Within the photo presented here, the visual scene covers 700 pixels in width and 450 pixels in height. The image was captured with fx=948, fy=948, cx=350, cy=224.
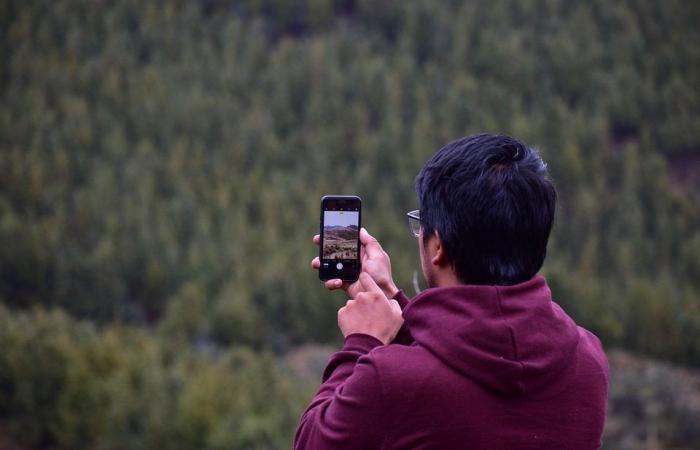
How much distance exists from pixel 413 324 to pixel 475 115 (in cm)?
1982

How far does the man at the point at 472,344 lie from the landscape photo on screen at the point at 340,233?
0.31ft

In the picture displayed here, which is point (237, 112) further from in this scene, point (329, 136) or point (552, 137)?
point (552, 137)

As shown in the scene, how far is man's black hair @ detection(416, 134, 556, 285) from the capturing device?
45.6 inches

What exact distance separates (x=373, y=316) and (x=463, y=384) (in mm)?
169

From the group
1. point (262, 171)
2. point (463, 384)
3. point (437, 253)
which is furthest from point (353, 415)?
point (262, 171)

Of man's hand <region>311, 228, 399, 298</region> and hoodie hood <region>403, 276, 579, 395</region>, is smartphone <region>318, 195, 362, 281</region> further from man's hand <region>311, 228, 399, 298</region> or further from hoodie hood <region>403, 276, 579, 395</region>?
hoodie hood <region>403, 276, 579, 395</region>

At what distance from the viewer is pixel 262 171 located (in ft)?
66.5

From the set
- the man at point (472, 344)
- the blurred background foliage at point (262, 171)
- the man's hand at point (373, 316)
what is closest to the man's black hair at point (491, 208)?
the man at point (472, 344)

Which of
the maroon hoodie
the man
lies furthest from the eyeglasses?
the maroon hoodie

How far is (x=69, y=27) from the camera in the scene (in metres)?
23.5

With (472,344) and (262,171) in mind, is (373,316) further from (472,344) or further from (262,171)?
(262,171)

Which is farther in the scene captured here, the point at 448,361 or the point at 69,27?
the point at 69,27

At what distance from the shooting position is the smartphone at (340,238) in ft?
4.33

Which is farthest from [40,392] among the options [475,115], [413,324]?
[413,324]
